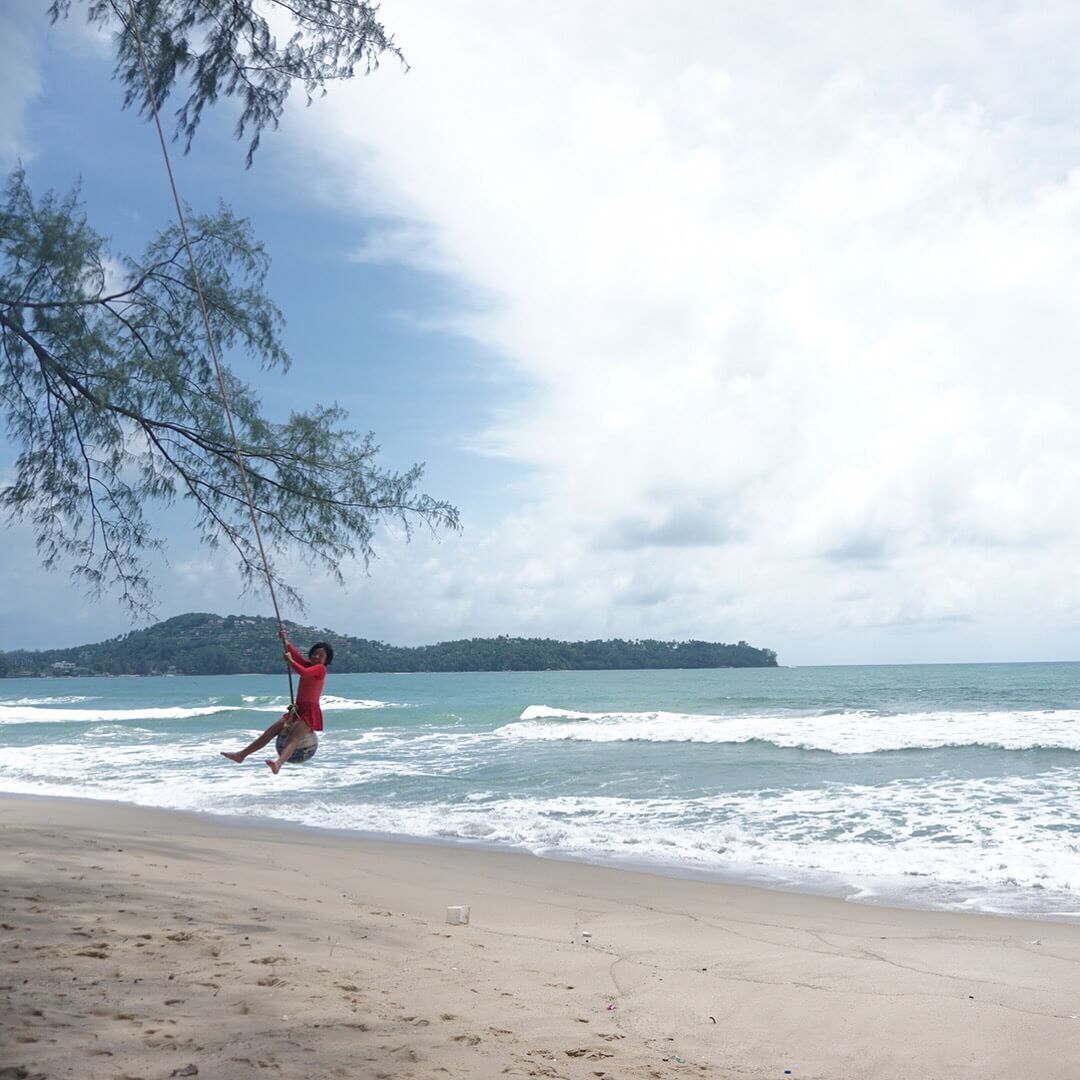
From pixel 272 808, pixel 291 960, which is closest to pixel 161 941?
pixel 291 960

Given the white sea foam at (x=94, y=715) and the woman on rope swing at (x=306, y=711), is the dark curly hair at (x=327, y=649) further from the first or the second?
the white sea foam at (x=94, y=715)

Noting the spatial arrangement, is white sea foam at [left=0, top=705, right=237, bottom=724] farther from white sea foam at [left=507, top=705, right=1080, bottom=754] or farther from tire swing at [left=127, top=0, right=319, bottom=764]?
tire swing at [left=127, top=0, right=319, bottom=764]

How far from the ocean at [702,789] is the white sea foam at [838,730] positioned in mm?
110

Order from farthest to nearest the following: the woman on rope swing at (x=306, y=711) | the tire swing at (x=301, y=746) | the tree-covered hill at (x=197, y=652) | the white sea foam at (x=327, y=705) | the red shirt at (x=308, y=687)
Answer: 1. the white sea foam at (x=327, y=705)
2. the tree-covered hill at (x=197, y=652)
3. the tire swing at (x=301, y=746)
4. the woman on rope swing at (x=306, y=711)
5. the red shirt at (x=308, y=687)

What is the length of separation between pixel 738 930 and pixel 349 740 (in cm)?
2093

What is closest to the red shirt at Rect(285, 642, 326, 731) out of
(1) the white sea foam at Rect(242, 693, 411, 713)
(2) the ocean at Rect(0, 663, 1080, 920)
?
(2) the ocean at Rect(0, 663, 1080, 920)

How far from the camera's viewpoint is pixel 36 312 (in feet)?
19.4

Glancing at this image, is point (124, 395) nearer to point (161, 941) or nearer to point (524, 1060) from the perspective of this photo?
point (161, 941)

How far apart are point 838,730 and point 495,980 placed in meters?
23.4

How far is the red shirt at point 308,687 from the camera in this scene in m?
6.52

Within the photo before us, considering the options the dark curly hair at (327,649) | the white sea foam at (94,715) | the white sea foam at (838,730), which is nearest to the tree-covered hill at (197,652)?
the dark curly hair at (327,649)

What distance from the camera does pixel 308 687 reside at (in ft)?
22.1

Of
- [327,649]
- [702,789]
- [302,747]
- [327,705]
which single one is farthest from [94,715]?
[327,649]

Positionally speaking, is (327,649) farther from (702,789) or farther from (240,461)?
(702,789)
